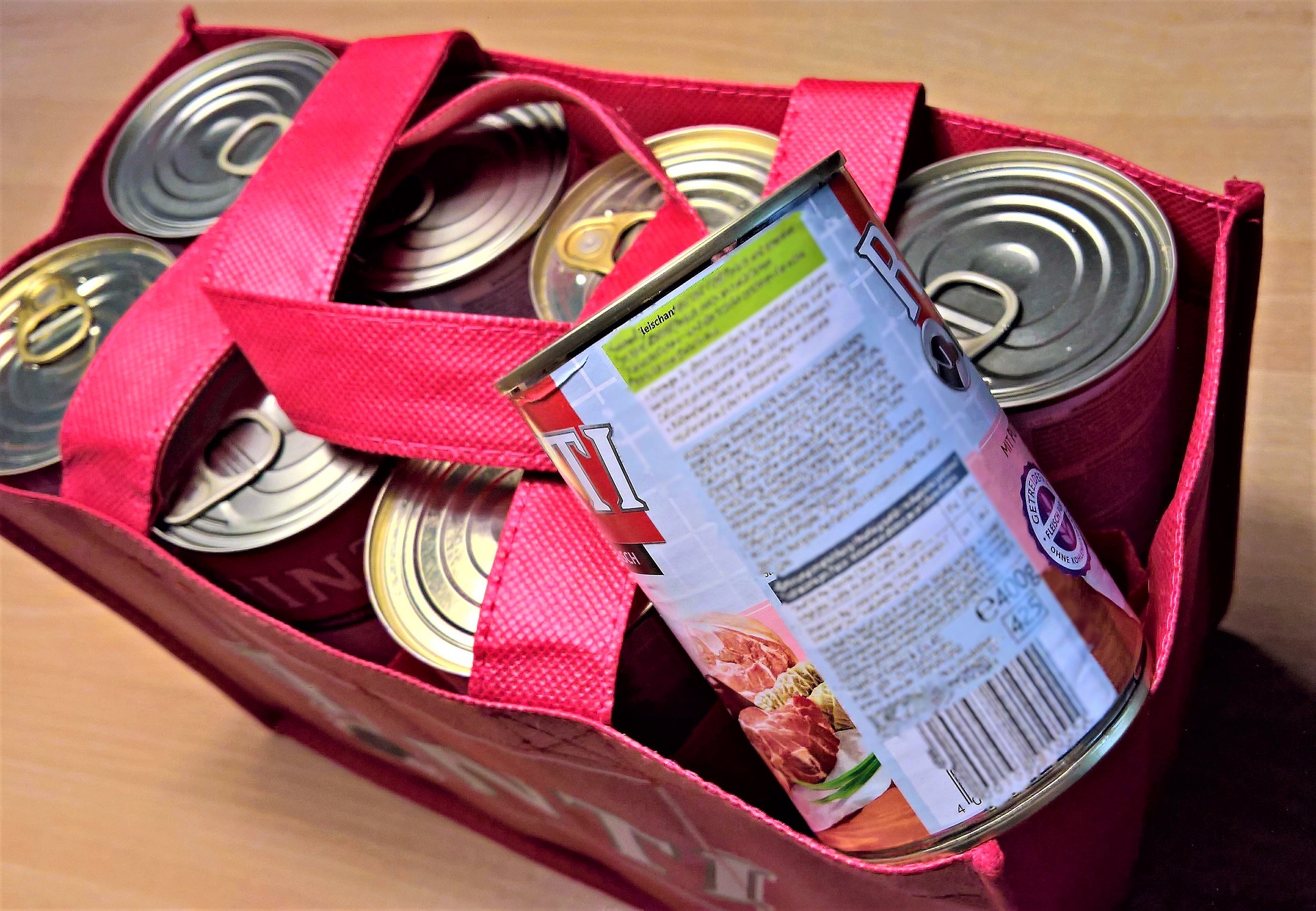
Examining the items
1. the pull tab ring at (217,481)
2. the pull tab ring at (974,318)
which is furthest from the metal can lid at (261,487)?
the pull tab ring at (974,318)

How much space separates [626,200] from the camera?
0.66 metres

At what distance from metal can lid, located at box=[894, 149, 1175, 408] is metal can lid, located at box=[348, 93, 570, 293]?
8.9 inches

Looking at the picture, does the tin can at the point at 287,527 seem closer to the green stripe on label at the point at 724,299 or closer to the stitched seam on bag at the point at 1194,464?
the green stripe on label at the point at 724,299

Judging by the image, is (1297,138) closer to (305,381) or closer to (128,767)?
(305,381)

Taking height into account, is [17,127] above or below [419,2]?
above

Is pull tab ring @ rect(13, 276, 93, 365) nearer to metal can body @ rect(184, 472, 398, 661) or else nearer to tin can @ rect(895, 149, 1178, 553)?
metal can body @ rect(184, 472, 398, 661)

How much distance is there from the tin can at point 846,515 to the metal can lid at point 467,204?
0.25 metres

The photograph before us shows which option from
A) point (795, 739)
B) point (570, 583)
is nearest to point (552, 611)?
point (570, 583)

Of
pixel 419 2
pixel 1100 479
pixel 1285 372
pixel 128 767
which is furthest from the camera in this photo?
pixel 419 2

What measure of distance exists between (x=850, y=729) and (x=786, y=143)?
0.33m

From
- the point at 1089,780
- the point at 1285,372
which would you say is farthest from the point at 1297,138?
the point at 1089,780

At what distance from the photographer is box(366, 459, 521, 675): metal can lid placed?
2.05ft

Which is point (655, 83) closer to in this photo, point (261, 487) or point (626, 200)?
point (626, 200)

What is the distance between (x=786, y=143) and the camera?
62 cm
